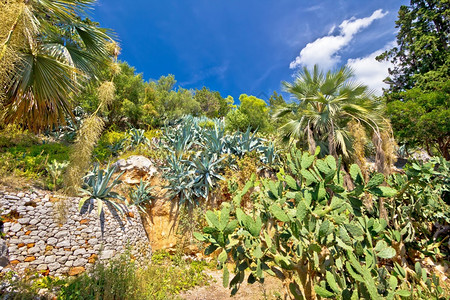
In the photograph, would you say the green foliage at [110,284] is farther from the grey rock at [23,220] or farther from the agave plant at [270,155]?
the agave plant at [270,155]

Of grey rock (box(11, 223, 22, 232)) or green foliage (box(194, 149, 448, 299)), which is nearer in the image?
green foliage (box(194, 149, 448, 299))

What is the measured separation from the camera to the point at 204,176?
226 inches

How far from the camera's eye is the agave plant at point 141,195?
5.45 metres

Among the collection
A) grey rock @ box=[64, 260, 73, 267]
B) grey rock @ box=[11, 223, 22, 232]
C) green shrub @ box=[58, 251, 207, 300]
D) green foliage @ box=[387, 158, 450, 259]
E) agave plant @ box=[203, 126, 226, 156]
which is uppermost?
agave plant @ box=[203, 126, 226, 156]

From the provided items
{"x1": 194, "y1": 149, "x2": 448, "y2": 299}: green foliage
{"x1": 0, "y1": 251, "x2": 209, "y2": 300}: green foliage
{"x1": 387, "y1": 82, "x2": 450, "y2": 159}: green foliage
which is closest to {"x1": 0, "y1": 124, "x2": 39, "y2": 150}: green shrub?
{"x1": 0, "y1": 251, "x2": 209, "y2": 300}: green foliage

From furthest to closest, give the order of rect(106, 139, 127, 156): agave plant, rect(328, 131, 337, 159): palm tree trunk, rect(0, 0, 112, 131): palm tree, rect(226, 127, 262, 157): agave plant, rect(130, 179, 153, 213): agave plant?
rect(106, 139, 127, 156): agave plant < rect(226, 127, 262, 157): agave plant < rect(130, 179, 153, 213): agave plant < rect(328, 131, 337, 159): palm tree trunk < rect(0, 0, 112, 131): palm tree

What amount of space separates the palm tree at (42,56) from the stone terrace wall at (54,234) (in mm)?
1711

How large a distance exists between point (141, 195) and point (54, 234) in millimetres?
2021

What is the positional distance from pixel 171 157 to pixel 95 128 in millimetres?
3167

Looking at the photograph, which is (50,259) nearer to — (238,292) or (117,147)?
(238,292)

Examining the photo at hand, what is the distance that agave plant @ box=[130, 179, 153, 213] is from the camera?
5.45m

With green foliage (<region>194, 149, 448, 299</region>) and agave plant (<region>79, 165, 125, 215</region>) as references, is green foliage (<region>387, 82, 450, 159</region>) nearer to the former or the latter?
green foliage (<region>194, 149, 448, 299</region>)

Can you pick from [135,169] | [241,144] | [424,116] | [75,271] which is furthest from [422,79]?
[75,271]

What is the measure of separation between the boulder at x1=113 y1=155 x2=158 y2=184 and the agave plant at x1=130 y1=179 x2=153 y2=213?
0.39 m
